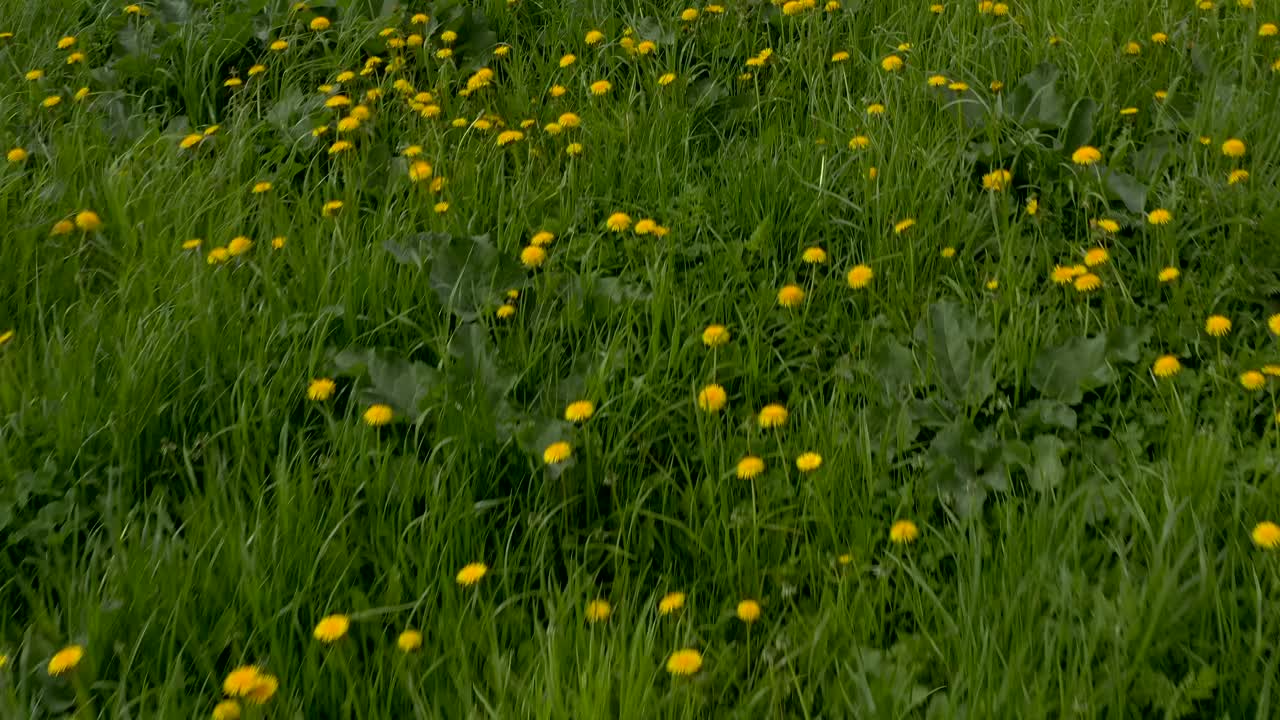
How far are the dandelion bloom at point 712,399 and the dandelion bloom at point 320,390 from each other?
721 millimetres

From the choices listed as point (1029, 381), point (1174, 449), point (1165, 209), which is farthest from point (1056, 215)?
point (1174, 449)

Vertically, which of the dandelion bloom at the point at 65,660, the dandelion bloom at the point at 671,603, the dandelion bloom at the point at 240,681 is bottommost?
the dandelion bloom at the point at 671,603

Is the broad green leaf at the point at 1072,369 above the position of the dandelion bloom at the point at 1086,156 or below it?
below

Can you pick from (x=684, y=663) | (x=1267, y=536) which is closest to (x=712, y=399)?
(x=684, y=663)

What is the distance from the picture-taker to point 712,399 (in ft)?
7.09

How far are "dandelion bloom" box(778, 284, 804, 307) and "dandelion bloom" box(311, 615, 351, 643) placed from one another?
45.1 inches

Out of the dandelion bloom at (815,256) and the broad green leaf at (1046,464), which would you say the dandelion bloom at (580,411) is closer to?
the dandelion bloom at (815,256)

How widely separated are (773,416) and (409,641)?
0.78m

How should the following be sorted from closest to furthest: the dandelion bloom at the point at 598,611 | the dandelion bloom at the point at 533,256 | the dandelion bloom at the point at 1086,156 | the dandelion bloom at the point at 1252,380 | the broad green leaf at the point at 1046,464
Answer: the dandelion bloom at the point at 598,611 → the broad green leaf at the point at 1046,464 → the dandelion bloom at the point at 1252,380 → the dandelion bloom at the point at 533,256 → the dandelion bloom at the point at 1086,156

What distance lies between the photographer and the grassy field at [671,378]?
1704mm

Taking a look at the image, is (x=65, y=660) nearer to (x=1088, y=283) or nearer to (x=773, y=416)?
(x=773, y=416)

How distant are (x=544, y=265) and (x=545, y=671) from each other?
3.87 feet

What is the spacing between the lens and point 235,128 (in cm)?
335

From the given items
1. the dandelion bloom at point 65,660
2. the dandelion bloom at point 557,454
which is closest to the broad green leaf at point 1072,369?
the dandelion bloom at point 557,454
